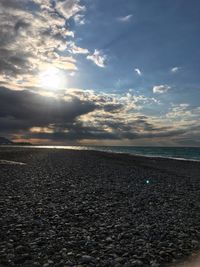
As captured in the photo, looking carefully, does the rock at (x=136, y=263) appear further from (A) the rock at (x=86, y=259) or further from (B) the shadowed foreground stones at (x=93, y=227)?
(A) the rock at (x=86, y=259)

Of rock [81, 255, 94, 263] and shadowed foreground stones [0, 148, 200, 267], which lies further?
shadowed foreground stones [0, 148, 200, 267]

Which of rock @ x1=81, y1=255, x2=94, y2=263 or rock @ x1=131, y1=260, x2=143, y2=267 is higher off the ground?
rock @ x1=81, y1=255, x2=94, y2=263

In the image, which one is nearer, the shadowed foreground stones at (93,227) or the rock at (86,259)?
the rock at (86,259)

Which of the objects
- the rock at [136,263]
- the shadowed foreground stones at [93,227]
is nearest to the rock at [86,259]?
the shadowed foreground stones at [93,227]

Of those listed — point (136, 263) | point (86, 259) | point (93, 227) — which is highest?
point (93, 227)

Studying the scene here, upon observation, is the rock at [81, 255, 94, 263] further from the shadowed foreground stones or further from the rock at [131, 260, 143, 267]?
the rock at [131, 260, 143, 267]

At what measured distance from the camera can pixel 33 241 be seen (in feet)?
33.6

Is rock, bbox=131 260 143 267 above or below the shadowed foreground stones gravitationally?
below

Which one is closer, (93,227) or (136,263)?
(136,263)

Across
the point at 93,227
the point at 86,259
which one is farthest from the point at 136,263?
the point at 93,227

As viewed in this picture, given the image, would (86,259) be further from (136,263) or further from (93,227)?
(93,227)

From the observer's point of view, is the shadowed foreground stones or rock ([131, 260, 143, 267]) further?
the shadowed foreground stones

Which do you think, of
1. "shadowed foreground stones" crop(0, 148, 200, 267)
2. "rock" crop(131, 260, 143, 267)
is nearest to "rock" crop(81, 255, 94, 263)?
"shadowed foreground stones" crop(0, 148, 200, 267)

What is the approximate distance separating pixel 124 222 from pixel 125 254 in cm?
335
